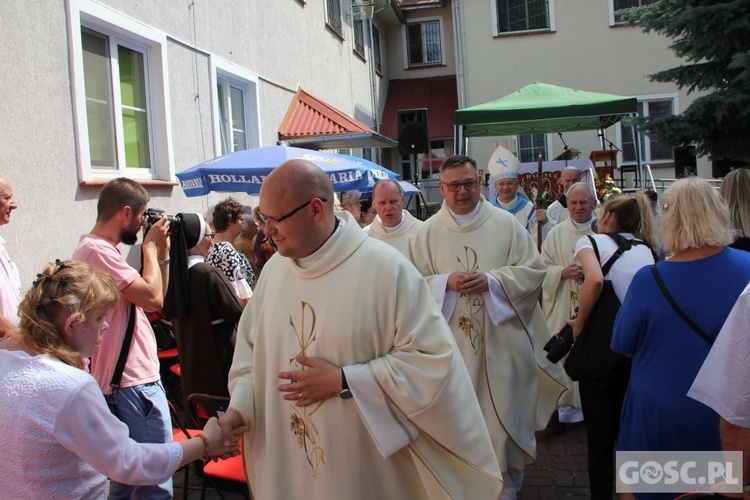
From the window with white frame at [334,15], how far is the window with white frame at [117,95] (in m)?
8.14

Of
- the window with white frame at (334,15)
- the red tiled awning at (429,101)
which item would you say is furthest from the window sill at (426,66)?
the window with white frame at (334,15)

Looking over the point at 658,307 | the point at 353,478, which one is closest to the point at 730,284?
the point at 658,307

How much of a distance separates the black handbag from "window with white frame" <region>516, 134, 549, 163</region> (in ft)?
55.3

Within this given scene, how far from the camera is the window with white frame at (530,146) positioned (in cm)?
1983

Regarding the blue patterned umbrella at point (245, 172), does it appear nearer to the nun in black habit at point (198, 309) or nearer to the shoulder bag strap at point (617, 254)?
the nun in black habit at point (198, 309)

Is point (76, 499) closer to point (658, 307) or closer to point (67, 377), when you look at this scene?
point (67, 377)

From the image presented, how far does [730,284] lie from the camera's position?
261 cm

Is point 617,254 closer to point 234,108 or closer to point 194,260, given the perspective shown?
point 194,260

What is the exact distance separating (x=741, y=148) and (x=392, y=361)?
10699mm

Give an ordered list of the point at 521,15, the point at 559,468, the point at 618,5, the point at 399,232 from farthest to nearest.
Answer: the point at 521,15 → the point at 618,5 → the point at 399,232 → the point at 559,468

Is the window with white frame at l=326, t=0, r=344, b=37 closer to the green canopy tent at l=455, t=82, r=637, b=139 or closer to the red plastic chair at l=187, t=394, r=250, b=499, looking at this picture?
the green canopy tent at l=455, t=82, r=637, b=139

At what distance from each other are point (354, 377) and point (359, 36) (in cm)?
1765

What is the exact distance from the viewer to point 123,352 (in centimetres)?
320

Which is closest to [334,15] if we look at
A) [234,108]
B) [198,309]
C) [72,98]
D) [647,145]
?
[234,108]
